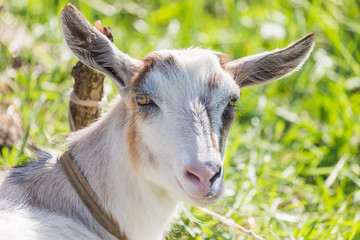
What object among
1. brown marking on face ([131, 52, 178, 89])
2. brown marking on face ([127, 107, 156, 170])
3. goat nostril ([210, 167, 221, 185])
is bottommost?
goat nostril ([210, 167, 221, 185])

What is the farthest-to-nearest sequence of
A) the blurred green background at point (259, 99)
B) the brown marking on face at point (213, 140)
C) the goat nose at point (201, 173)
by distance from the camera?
the blurred green background at point (259, 99) < the brown marking on face at point (213, 140) < the goat nose at point (201, 173)

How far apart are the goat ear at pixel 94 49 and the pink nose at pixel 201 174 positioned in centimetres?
80

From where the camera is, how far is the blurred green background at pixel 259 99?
4.96m

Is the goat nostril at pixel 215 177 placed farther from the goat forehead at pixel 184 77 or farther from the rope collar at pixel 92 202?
the rope collar at pixel 92 202

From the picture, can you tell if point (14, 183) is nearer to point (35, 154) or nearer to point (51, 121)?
point (35, 154)

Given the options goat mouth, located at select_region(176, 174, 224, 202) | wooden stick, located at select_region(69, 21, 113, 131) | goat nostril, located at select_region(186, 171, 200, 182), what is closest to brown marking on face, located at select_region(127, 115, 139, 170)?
goat mouth, located at select_region(176, 174, 224, 202)

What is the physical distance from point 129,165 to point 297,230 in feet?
5.25

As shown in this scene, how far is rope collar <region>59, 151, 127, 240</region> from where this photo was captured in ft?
12.5

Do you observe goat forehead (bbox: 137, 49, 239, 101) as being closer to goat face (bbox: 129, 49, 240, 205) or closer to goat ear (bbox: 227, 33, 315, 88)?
goat face (bbox: 129, 49, 240, 205)

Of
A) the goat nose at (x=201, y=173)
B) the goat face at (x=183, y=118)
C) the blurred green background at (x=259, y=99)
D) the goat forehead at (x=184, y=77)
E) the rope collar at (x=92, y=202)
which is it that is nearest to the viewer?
the goat nose at (x=201, y=173)

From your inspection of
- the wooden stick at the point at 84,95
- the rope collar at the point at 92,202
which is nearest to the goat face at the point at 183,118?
the rope collar at the point at 92,202

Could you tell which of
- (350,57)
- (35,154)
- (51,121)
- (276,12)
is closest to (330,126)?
(350,57)

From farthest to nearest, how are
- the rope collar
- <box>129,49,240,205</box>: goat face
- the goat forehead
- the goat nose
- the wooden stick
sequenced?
the wooden stick < the rope collar < the goat forehead < <box>129,49,240,205</box>: goat face < the goat nose

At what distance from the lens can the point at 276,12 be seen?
7480mm
